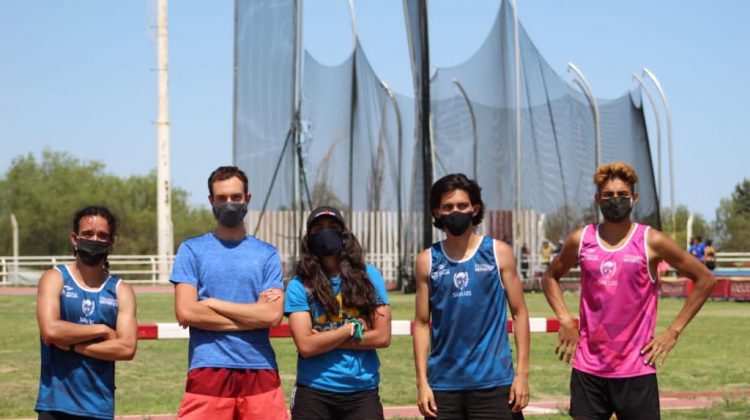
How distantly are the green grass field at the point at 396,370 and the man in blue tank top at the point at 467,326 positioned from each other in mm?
4762

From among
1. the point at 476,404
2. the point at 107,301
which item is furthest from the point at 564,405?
the point at 107,301

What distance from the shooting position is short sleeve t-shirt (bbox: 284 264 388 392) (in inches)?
243

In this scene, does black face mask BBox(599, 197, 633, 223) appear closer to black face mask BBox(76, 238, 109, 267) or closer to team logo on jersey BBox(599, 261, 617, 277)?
team logo on jersey BBox(599, 261, 617, 277)

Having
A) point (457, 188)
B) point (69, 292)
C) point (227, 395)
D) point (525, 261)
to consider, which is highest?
point (457, 188)

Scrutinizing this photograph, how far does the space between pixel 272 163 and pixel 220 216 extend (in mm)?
21639

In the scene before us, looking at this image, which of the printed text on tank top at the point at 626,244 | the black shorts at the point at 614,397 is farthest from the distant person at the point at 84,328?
the printed text on tank top at the point at 626,244

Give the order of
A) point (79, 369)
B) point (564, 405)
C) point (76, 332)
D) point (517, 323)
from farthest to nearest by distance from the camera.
→ point (564, 405)
point (517, 323)
point (79, 369)
point (76, 332)

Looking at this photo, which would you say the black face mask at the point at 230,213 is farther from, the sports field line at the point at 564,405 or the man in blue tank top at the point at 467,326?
Result: the sports field line at the point at 564,405

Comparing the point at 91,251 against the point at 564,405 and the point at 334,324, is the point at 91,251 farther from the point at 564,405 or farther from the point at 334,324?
the point at 564,405

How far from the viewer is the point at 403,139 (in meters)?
33.6

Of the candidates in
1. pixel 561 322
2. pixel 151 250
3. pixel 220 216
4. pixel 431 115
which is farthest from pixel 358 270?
pixel 151 250

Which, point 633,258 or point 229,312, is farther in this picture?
point 633,258

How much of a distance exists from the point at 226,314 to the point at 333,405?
2.11 ft

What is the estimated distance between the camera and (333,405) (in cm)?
614
